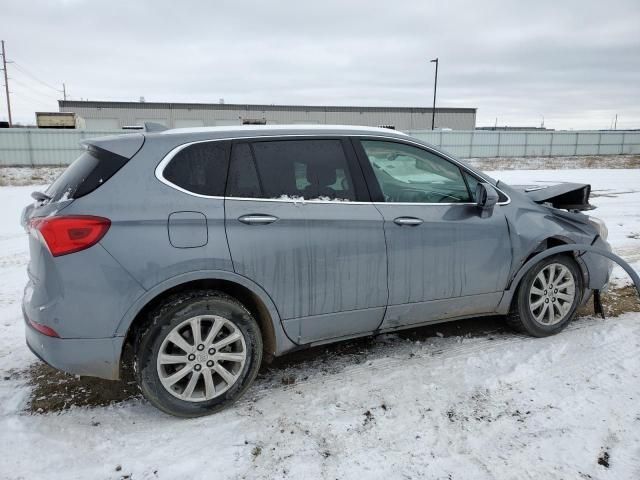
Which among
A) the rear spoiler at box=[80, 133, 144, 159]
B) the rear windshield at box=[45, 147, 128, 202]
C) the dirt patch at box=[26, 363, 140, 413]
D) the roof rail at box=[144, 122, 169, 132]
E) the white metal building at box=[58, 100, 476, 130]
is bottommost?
the dirt patch at box=[26, 363, 140, 413]

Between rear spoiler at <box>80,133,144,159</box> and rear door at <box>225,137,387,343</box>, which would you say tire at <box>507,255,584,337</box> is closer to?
rear door at <box>225,137,387,343</box>

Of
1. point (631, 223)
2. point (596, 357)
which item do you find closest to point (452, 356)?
point (596, 357)

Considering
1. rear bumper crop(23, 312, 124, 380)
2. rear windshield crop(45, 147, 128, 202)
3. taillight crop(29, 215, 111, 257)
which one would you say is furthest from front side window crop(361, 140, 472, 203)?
rear bumper crop(23, 312, 124, 380)

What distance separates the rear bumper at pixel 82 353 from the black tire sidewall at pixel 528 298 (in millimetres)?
3030

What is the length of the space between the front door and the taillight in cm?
180

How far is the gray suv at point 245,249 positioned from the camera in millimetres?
2688

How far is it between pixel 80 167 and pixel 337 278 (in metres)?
1.78

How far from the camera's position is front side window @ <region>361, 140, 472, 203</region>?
347 cm

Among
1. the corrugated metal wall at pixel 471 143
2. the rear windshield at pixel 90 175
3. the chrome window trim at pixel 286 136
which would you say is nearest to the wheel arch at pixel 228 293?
the chrome window trim at pixel 286 136

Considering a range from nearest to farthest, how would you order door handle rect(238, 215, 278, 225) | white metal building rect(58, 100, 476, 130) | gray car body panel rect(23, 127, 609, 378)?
gray car body panel rect(23, 127, 609, 378), door handle rect(238, 215, 278, 225), white metal building rect(58, 100, 476, 130)

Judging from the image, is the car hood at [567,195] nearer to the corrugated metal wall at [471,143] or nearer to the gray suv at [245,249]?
the gray suv at [245,249]

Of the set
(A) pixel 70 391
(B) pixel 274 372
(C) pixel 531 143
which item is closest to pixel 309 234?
(B) pixel 274 372

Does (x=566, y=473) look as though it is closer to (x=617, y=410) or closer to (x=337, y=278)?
(x=617, y=410)

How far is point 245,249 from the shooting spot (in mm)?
2910
